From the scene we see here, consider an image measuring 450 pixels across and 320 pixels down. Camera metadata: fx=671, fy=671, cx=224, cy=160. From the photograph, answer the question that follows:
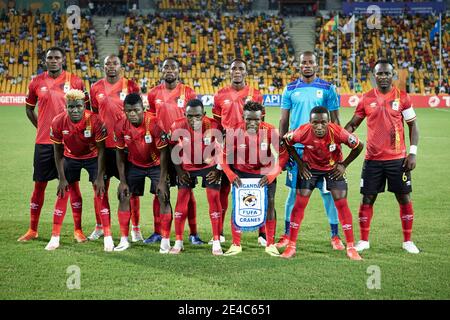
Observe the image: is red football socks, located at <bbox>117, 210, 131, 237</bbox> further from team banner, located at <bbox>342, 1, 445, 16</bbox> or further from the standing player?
team banner, located at <bbox>342, 1, 445, 16</bbox>

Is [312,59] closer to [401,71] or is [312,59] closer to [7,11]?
[401,71]

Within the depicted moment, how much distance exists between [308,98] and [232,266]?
222cm

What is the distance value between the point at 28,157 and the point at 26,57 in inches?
1046

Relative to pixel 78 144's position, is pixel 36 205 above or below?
below

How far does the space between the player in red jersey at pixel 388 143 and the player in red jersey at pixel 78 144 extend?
2.81 m

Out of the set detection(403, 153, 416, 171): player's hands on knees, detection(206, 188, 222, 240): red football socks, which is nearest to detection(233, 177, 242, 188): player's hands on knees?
detection(206, 188, 222, 240): red football socks

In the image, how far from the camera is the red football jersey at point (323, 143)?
23.3 feet

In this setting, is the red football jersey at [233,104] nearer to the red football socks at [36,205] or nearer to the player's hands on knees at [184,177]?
the player's hands on knees at [184,177]

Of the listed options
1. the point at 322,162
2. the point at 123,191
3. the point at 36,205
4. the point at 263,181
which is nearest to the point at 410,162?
the point at 322,162

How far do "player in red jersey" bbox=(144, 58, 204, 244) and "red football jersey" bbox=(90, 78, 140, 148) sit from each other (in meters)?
0.32

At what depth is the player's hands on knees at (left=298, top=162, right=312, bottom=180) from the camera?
23.7 ft

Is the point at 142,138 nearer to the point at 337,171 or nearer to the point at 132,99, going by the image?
the point at 132,99

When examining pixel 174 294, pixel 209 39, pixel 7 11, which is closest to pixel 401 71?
pixel 209 39

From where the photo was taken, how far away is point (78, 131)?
7.61 meters
